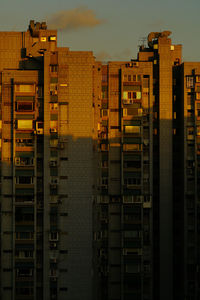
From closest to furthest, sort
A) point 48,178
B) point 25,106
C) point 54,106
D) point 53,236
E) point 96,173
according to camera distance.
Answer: point 53,236 → point 48,178 → point 54,106 → point 25,106 → point 96,173

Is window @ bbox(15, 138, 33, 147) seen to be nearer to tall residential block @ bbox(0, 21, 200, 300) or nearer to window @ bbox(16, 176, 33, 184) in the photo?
tall residential block @ bbox(0, 21, 200, 300)

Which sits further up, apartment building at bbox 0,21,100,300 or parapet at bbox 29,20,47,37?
parapet at bbox 29,20,47,37

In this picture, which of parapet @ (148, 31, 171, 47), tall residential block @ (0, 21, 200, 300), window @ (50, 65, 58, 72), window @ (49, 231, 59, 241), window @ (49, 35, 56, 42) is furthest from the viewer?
parapet @ (148, 31, 171, 47)

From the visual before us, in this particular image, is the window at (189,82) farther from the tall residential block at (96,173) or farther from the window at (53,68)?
the window at (53,68)

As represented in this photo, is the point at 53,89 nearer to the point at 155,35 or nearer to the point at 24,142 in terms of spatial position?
the point at 24,142

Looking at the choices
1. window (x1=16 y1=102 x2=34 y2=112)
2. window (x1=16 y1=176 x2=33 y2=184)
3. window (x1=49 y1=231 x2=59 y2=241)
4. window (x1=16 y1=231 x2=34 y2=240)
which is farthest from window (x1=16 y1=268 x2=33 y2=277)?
window (x1=16 y1=102 x2=34 y2=112)

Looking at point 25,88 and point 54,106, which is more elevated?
point 25,88

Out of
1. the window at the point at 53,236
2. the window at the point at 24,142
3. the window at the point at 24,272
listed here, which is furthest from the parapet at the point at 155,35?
the window at the point at 24,272

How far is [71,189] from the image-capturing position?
62500 millimetres

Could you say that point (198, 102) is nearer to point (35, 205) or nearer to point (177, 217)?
point (177, 217)

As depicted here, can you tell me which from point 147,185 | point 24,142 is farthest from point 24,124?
point 147,185

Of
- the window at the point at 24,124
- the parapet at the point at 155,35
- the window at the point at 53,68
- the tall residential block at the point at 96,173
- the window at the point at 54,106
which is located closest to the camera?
the tall residential block at the point at 96,173

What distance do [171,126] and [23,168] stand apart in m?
16.8

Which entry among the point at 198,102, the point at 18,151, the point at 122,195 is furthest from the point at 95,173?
the point at 198,102
